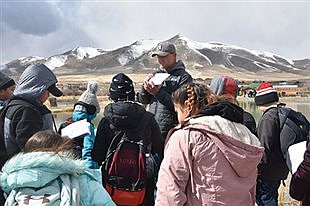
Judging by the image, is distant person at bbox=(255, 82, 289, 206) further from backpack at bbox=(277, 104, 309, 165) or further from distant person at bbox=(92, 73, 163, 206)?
distant person at bbox=(92, 73, 163, 206)

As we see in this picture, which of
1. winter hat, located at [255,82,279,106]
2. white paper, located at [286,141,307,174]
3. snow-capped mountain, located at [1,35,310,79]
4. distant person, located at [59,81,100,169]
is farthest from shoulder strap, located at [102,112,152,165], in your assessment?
snow-capped mountain, located at [1,35,310,79]

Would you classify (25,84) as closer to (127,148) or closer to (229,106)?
(127,148)

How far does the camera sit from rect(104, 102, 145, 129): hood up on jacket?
2461mm

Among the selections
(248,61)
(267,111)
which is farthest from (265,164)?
(248,61)

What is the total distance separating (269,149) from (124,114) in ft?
3.27

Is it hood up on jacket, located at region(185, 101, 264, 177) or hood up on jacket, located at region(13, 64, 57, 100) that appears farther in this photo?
hood up on jacket, located at region(13, 64, 57, 100)

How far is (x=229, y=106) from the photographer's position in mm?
1926

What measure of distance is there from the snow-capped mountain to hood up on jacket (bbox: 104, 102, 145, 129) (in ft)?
332

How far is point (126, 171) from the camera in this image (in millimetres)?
2451

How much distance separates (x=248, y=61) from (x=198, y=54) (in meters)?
14.0

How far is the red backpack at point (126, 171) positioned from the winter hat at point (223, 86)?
61 cm

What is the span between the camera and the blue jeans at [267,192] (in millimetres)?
3031

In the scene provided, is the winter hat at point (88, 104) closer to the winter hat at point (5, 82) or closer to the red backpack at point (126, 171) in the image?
the winter hat at point (5, 82)

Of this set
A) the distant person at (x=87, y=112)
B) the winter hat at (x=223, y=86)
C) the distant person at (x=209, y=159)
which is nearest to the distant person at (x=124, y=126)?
the distant person at (x=87, y=112)
